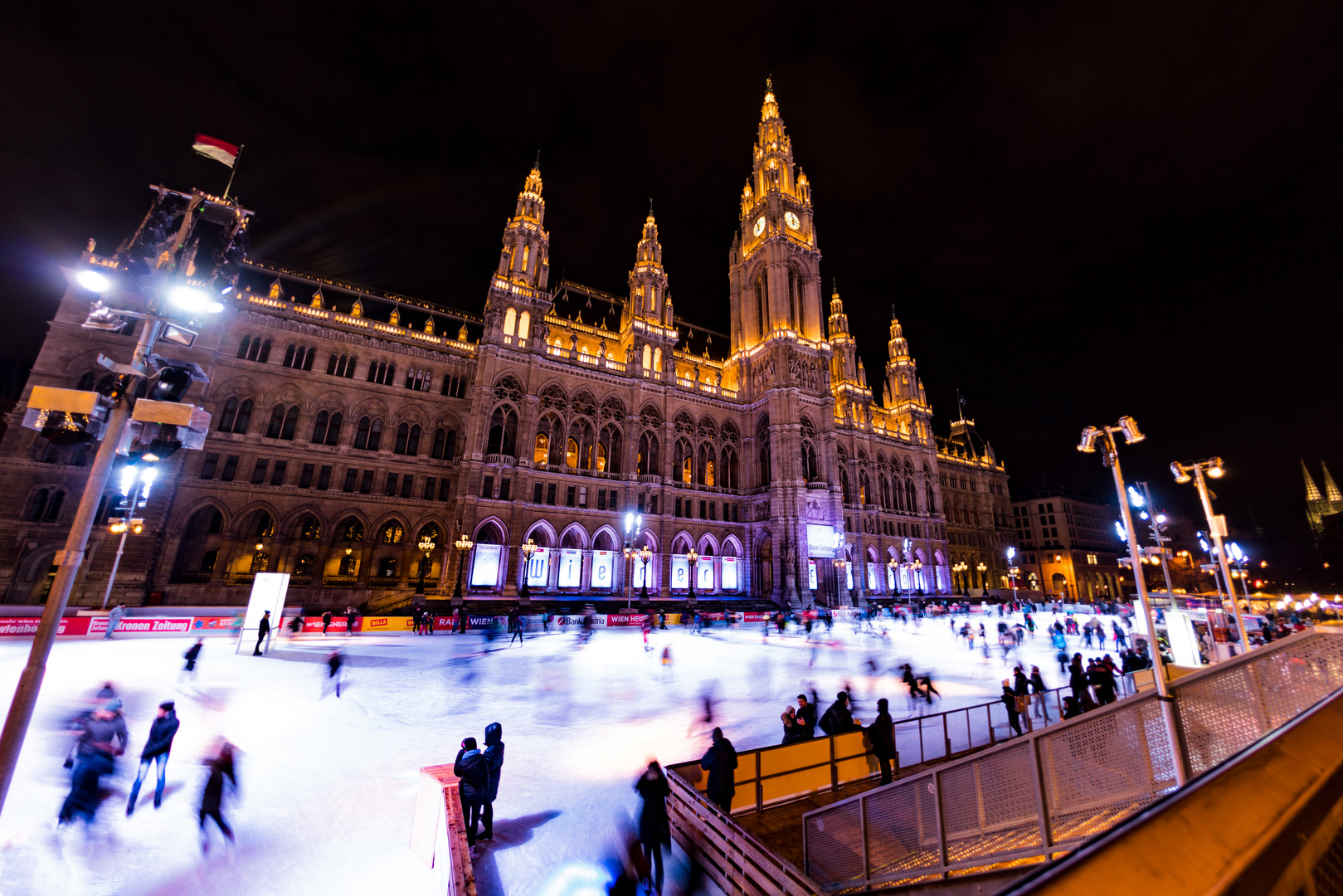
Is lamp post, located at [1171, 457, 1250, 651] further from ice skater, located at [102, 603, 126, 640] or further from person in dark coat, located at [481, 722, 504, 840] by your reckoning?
ice skater, located at [102, 603, 126, 640]

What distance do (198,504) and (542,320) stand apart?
26238 mm

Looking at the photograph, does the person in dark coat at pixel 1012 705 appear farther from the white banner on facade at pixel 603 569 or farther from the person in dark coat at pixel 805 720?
the white banner on facade at pixel 603 569

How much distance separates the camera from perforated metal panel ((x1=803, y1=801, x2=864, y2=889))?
661 centimetres

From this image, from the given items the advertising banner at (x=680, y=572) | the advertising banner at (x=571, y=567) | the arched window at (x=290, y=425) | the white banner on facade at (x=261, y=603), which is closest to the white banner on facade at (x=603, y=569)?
the advertising banner at (x=571, y=567)

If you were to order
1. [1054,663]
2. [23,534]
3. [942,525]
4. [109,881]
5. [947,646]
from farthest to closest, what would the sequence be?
[942,525], [23,534], [947,646], [1054,663], [109,881]

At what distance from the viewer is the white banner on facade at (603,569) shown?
138 feet

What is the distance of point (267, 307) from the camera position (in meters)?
37.3

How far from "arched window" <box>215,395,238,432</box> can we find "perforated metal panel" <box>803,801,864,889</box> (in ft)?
140

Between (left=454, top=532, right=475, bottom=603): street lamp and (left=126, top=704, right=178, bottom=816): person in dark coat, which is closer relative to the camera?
(left=126, top=704, right=178, bottom=816): person in dark coat

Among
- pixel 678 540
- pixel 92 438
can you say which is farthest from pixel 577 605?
pixel 92 438

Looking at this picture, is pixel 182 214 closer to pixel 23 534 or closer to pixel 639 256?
pixel 23 534

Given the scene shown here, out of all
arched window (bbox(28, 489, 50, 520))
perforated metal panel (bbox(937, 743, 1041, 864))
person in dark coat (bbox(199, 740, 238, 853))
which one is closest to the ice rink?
person in dark coat (bbox(199, 740, 238, 853))

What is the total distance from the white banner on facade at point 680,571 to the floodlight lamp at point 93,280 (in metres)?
41.5

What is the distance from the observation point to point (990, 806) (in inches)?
225
